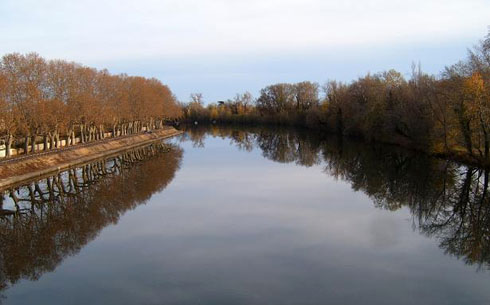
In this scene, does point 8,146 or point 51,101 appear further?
point 51,101

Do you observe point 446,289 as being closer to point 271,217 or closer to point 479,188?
point 271,217

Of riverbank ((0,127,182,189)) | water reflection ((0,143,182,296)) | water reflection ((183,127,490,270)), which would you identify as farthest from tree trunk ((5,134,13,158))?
water reflection ((183,127,490,270))

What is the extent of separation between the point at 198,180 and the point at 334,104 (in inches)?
1927

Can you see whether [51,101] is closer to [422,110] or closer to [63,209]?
[63,209]

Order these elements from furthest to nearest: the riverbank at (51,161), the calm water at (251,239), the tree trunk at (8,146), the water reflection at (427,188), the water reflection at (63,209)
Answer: the tree trunk at (8,146) → the riverbank at (51,161) → the water reflection at (427,188) → the water reflection at (63,209) → the calm water at (251,239)

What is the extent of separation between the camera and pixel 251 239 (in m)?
18.0

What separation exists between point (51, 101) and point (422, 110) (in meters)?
36.6

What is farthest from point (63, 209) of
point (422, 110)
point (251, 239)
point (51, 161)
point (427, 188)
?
point (422, 110)

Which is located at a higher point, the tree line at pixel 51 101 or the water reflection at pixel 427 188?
the tree line at pixel 51 101

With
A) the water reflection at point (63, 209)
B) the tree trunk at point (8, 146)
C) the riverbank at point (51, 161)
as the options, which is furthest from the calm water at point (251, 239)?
the tree trunk at point (8, 146)

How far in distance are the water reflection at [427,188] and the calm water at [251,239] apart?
112 millimetres

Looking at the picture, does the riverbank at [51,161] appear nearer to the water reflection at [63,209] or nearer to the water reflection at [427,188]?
the water reflection at [63,209]

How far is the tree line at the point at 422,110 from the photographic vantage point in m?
33.0

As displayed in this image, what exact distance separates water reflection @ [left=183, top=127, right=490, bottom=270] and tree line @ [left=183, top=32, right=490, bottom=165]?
210cm
